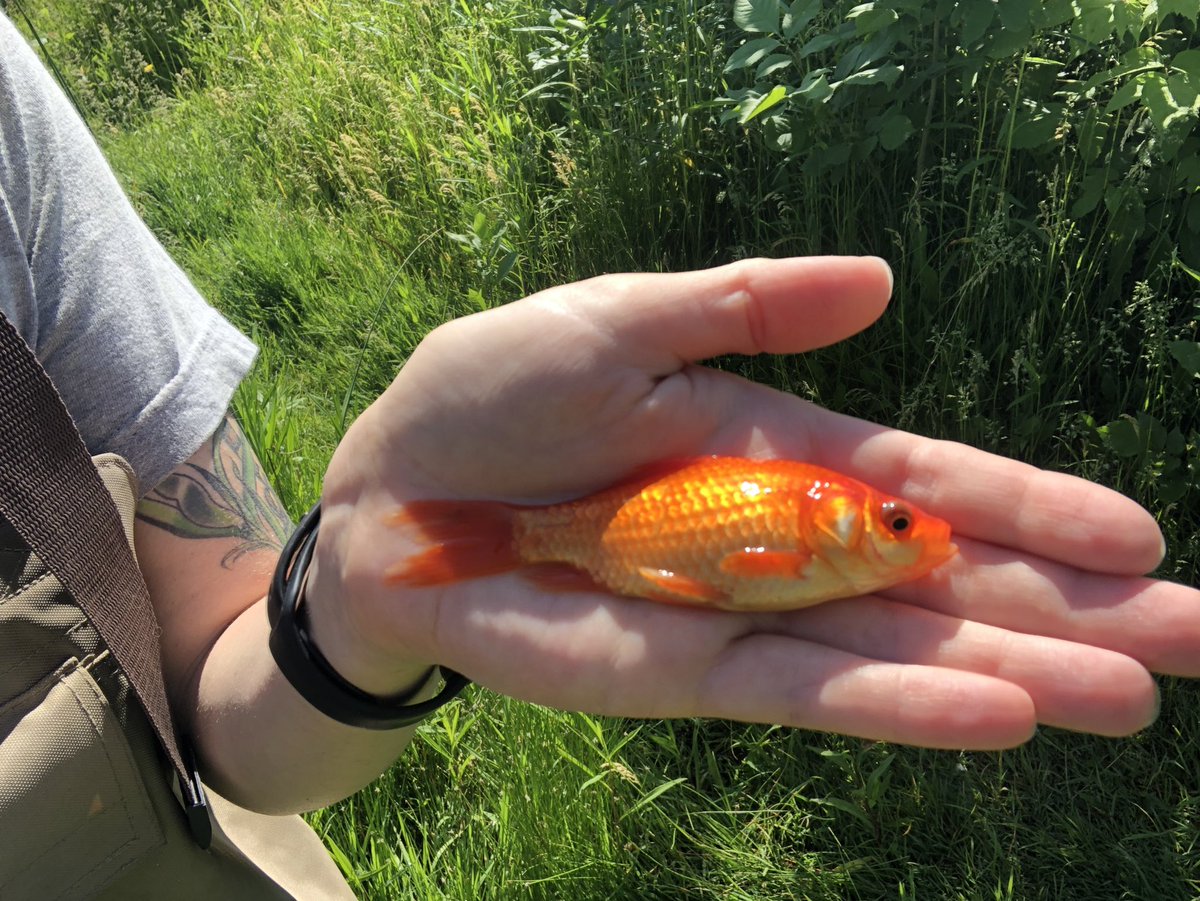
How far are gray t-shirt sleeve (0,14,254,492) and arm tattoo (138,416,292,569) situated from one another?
0.20 ft

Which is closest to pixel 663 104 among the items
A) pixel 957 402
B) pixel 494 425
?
pixel 957 402

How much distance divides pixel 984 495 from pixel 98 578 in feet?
4.01

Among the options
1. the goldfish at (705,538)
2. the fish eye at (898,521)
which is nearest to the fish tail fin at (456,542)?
the goldfish at (705,538)

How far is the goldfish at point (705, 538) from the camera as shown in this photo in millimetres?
1418

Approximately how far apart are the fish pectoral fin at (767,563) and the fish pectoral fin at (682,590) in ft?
0.13

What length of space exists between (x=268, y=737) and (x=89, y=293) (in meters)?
0.74

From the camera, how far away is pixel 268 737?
5.22ft

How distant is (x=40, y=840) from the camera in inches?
51.0

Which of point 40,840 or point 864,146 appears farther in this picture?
point 864,146

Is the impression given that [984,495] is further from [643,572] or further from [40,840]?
[40,840]

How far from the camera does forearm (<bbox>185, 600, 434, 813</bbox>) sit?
157 cm

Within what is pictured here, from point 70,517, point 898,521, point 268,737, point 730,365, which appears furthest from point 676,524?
point 730,365

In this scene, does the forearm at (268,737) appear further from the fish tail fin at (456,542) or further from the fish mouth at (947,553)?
the fish mouth at (947,553)

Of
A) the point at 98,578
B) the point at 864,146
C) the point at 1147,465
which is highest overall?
the point at 98,578
